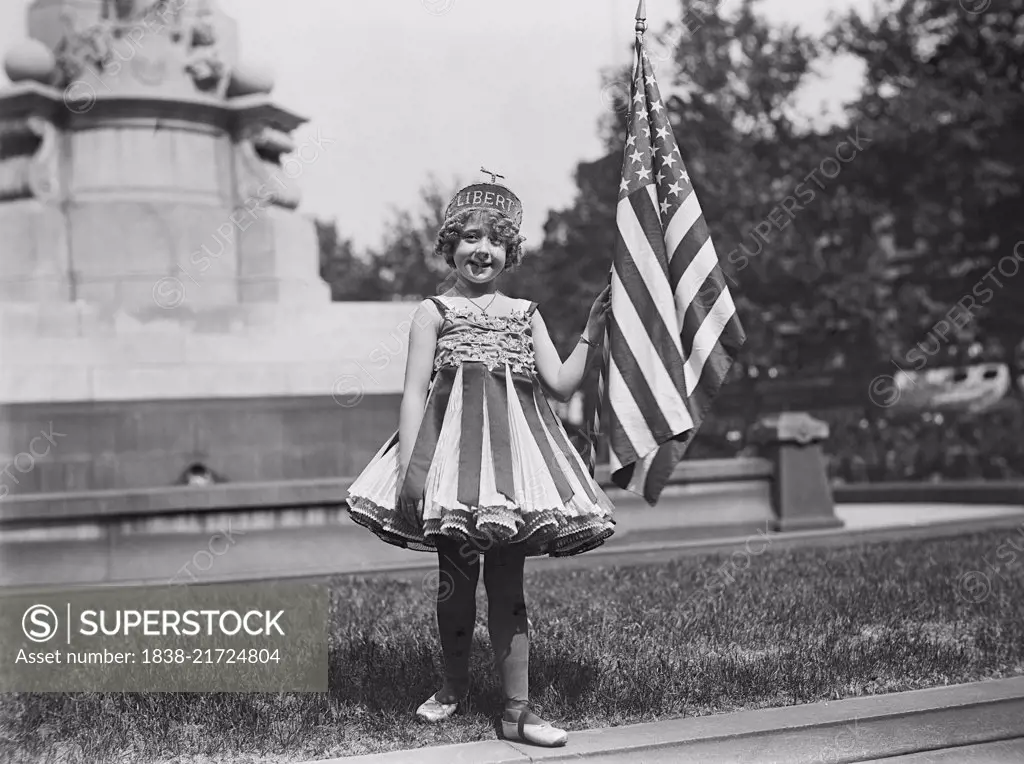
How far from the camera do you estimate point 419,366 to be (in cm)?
458

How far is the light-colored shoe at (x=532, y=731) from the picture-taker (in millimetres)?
4227

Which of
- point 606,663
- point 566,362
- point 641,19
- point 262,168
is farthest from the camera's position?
point 262,168

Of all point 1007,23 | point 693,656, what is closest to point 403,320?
point 693,656

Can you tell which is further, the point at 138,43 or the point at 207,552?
the point at 138,43

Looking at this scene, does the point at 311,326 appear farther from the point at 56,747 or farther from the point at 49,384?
the point at 56,747

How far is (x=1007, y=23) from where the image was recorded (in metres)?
27.0

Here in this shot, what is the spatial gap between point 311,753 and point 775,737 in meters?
1.70

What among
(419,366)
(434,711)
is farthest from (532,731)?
(419,366)

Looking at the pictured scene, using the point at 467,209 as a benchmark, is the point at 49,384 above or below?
below

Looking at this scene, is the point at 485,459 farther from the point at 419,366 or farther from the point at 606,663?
the point at 606,663

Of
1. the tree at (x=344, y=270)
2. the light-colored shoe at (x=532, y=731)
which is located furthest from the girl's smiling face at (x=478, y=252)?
the tree at (x=344, y=270)

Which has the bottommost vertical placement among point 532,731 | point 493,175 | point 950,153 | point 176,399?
point 532,731

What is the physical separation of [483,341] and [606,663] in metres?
1.92

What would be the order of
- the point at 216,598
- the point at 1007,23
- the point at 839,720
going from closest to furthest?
the point at 839,720 < the point at 216,598 < the point at 1007,23
